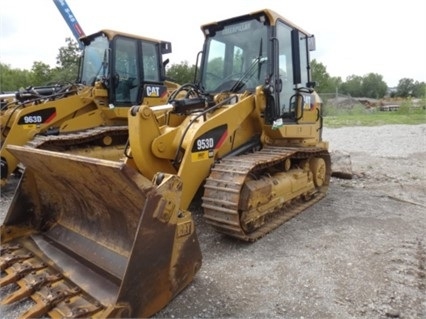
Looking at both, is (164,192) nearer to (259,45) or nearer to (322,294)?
(322,294)

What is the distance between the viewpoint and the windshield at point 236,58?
5086 mm

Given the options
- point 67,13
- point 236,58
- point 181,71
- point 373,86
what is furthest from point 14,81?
point 373,86

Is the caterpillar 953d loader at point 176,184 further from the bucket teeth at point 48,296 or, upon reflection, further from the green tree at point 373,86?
the green tree at point 373,86

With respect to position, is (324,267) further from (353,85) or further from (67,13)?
(353,85)

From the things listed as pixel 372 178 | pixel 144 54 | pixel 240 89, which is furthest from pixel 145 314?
pixel 144 54

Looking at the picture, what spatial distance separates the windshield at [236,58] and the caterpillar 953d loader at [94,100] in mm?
2476

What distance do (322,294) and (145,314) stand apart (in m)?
1.41

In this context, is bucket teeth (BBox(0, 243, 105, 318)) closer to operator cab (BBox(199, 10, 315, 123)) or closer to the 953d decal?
the 953d decal

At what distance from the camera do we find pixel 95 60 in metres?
8.09

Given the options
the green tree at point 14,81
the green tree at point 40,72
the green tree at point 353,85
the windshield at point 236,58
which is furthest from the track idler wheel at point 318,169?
the green tree at point 353,85

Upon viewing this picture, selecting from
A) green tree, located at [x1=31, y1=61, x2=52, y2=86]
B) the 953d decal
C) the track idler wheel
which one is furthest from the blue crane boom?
green tree, located at [x1=31, y1=61, x2=52, y2=86]

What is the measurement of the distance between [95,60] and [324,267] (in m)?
6.36

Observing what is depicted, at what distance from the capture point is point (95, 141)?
7.20m

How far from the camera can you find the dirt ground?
2982mm
